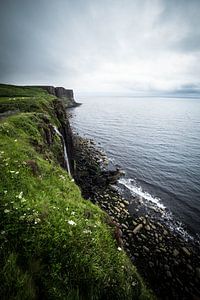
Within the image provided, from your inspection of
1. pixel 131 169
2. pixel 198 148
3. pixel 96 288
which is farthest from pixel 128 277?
pixel 198 148

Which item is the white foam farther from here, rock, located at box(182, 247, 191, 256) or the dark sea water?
rock, located at box(182, 247, 191, 256)

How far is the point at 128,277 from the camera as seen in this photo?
5684 millimetres

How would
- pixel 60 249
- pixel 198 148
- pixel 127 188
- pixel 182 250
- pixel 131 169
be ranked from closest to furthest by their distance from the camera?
pixel 60 249
pixel 182 250
pixel 127 188
pixel 131 169
pixel 198 148

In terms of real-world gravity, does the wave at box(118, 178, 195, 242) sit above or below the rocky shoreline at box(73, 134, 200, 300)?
below

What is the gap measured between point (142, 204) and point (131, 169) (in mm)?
10653

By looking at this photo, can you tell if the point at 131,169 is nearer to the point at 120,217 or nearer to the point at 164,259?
the point at 120,217

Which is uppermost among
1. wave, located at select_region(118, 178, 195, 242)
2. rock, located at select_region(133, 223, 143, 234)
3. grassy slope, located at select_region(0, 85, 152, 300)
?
grassy slope, located at select_region(0, 85, 152, 300)

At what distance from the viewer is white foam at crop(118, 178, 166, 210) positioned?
815 inches

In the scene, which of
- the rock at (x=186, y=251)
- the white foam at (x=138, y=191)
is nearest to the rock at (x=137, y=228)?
the rock at (x=186, y=251)

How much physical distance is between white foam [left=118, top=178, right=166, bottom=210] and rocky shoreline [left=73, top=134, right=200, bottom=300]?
1.66 m

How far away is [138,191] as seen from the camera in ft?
75.7

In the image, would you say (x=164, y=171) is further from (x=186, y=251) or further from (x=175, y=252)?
(x=175, y=252)

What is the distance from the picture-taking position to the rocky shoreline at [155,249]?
11203 mm

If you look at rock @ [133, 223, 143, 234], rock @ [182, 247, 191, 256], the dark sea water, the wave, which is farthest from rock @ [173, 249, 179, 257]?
the dark sea water
